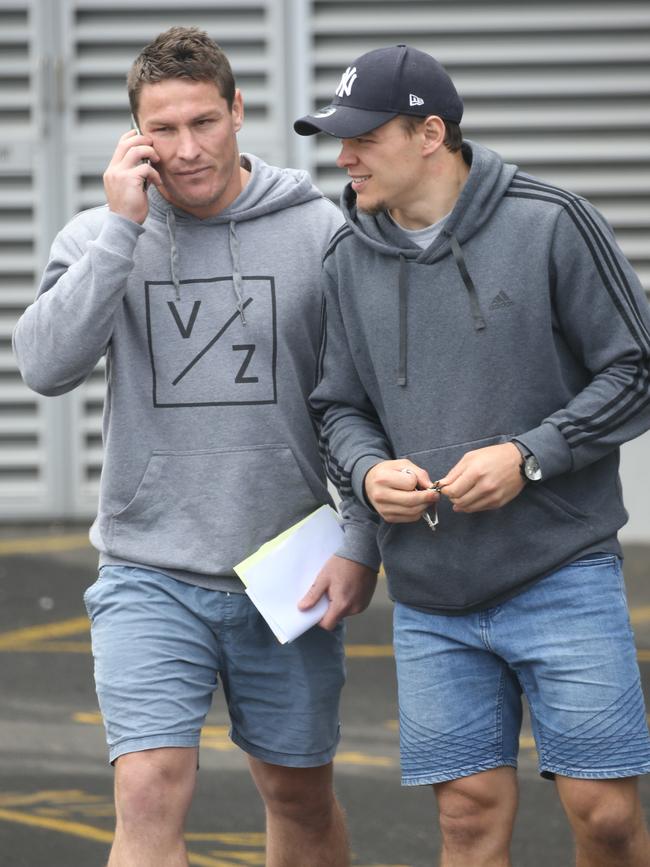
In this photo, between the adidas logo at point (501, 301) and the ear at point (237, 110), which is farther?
the ear at point (237, 110)

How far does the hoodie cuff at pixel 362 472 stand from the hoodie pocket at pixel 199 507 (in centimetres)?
34

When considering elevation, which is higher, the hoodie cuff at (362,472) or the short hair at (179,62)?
the short hair at (179,62)

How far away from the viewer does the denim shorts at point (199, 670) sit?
3.89m

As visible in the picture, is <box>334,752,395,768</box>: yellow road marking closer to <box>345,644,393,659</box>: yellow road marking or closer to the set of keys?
<box>345,644,393,659</box>: yellow road marking

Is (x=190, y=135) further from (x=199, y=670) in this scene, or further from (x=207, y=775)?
(x=207, y=775)

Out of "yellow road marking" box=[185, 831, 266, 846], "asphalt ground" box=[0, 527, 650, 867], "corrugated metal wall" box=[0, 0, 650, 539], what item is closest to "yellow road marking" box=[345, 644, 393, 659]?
"asphalt ground" box=[0, 527, 650, 867]

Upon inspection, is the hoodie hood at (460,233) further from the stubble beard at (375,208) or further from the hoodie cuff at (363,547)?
the hoodie cuff at (363,547)

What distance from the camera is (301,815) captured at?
4246 mm

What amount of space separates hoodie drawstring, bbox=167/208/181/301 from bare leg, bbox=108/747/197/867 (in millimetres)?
1079

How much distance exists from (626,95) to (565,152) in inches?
19.8

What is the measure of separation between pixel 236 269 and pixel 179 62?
502 mm

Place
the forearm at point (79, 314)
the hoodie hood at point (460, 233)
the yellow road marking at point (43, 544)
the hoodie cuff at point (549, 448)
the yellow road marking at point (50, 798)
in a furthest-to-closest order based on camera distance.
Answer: the yellow road marking at point (43, 544)
the yellow road marking at point (50, 798)
the forearm at point (79, 314)
the hoodie hood at point (460, 233)
the hoodie cuff at point (549, 448)

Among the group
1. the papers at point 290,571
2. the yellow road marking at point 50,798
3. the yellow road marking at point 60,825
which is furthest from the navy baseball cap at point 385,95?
the yellow road marking at point 50,798

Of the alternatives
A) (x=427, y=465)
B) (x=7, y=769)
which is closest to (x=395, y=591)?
(x=427, y=465)
